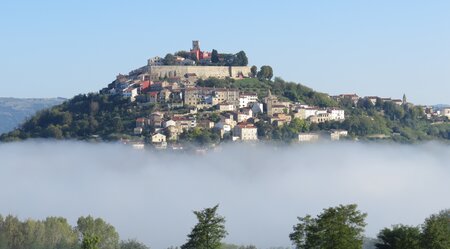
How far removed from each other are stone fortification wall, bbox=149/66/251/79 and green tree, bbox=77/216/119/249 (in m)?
53.7

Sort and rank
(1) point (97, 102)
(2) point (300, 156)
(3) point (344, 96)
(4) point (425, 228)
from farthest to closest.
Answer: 1. (3) point (344, 96)
2. (2) point (300, 156)
3. (1) point (97, 102)
4. (4) point (425, 228)

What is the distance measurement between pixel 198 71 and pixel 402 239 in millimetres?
69478

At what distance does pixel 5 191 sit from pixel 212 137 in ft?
89.2

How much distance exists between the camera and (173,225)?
244 ft

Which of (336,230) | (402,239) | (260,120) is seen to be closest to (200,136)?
(260,120)

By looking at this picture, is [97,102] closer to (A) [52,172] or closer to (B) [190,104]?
(B) [190,104]

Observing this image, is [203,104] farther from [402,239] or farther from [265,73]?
[402,239]

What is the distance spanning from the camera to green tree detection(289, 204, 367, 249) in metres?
28.2

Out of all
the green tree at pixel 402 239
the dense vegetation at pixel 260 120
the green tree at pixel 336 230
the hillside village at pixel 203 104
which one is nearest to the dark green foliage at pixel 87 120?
the dense vegetation at pixel 260 120

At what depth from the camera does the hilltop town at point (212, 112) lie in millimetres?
86250

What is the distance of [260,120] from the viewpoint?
8962cm

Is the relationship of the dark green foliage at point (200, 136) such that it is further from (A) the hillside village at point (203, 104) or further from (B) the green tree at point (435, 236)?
(B) the green tree at point (435, 236)

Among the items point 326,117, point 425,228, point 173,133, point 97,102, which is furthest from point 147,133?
point 425,228

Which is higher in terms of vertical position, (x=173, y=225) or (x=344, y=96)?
(x=344, y=96)
